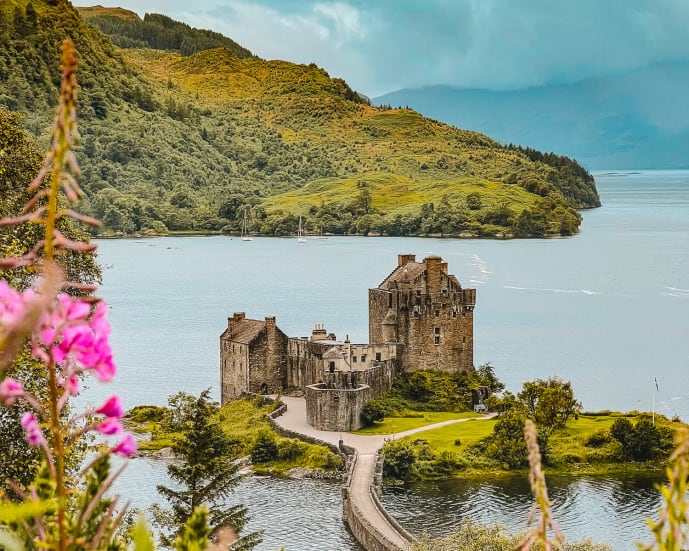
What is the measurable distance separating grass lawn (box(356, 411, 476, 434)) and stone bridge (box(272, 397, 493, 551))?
2.00ft

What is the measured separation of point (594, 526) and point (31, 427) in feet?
137

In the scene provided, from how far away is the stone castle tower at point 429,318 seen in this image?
62.4 metres

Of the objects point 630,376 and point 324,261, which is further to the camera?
point 324,261

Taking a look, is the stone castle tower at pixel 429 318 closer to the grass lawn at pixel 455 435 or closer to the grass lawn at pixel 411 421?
the grass lawn at pixel 411 421

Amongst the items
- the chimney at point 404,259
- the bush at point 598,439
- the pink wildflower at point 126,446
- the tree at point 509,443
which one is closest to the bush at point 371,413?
the tree at point 509,443

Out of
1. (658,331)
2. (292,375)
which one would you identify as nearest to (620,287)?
(658,331)

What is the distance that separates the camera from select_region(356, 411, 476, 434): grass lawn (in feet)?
184

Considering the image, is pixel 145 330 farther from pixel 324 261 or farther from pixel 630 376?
pixel 324 261

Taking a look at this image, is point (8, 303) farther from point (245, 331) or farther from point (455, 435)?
point (245, 331)

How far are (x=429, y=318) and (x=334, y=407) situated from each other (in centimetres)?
919

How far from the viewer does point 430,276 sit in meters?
62.4

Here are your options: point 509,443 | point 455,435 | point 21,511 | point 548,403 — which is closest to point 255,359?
point 455,435

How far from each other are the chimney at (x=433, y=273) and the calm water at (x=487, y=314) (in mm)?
11801

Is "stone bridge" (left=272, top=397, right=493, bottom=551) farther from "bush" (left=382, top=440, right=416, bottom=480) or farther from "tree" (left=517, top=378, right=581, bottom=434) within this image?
"tree" (left=517, top=378, right=581, bottom=434)
